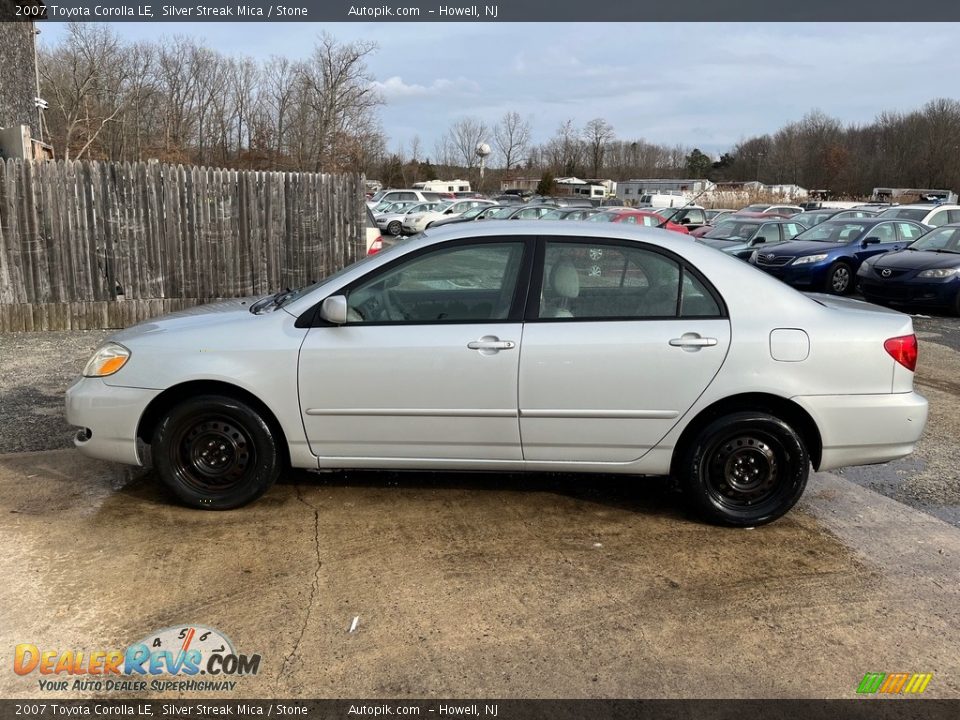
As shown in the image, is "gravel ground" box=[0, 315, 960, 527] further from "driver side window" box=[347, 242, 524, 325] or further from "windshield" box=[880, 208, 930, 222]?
"windshield" box=[880, 208, 930, 222]

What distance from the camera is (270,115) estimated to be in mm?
48250

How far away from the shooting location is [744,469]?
165 inches

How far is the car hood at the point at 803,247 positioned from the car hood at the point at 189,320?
12195 mm

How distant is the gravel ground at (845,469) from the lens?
498 centimetres

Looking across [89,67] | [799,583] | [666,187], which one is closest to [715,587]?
[799,583]

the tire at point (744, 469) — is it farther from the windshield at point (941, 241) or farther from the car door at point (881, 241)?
the car door at point (881, 241)

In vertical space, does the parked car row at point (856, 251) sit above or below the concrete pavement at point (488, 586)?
above

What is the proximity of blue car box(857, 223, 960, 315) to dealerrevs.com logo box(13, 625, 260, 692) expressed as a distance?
12.0 metres

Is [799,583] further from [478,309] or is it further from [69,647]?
[69,647]

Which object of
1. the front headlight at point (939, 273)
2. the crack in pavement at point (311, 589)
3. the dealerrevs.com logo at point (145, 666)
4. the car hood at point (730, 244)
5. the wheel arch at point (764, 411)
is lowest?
the dealerrevs.com logo at point (145, 666)

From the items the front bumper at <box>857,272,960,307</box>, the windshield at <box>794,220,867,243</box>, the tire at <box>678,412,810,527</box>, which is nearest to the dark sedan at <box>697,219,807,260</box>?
the windshield at <box>794,220,867,243</box>

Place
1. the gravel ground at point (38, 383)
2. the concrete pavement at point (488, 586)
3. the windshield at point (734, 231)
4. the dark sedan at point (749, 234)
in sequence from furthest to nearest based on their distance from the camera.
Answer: the windshield at point (734, 231) → the dark sedan at point (749, 234) → the gravel ground at point (38, 383) → the concrete pavement at point (488, 586)

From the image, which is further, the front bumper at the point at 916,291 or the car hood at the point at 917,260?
the car hood at the point at 917,260

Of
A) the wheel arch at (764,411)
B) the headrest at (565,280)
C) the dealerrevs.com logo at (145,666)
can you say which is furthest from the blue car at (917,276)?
the dealerrevs.com logo at (145,666)
